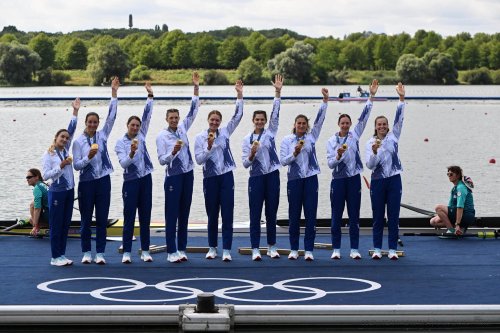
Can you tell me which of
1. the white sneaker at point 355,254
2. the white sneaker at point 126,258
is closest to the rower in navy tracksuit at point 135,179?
the white sneaker at point 126,258

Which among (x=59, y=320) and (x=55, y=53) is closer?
(x=59, y=320)

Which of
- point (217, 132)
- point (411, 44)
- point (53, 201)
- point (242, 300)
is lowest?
point (242, 300)

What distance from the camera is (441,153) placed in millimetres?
47438

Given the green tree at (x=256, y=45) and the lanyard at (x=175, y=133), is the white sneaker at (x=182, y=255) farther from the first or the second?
the green tree at (x=256, y=45)

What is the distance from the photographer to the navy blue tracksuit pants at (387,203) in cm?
1395

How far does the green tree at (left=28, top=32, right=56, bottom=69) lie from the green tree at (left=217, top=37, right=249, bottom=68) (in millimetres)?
17638

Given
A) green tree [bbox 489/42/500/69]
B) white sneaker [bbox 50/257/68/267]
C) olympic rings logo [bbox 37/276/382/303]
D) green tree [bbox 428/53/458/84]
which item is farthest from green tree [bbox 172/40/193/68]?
olympic rings logo [bbox 37/276/382/303]

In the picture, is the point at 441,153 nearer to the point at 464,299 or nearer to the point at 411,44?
the point at 464,299

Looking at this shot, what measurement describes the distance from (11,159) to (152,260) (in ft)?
101

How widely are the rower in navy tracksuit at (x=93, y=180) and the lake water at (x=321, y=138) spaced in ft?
39.9

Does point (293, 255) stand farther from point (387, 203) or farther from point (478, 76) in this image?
point (478, 76)

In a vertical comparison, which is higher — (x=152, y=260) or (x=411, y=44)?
(x=411, y=44)

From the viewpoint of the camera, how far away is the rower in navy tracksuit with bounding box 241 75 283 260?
1388cm

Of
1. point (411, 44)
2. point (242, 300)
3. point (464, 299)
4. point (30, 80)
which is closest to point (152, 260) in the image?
point (242, 300)
